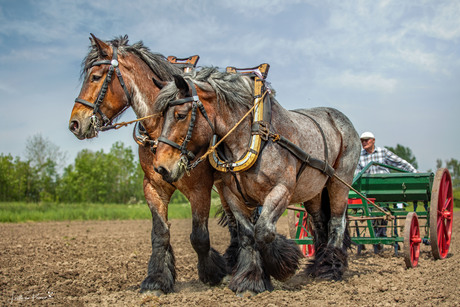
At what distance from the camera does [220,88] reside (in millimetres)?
4129

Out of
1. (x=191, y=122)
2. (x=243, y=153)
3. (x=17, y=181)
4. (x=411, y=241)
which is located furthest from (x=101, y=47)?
(x=17, y=181)

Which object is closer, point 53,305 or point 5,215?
point 53,305

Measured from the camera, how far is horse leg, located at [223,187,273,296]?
414 cm

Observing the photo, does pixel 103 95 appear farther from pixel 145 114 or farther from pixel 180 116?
pixel 180 116

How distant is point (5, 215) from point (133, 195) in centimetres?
2551

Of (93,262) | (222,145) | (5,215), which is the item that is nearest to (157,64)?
(222,145)

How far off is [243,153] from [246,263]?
45.5 inches

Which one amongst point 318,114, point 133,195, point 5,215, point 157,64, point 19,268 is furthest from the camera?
point 133,195

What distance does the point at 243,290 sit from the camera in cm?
410

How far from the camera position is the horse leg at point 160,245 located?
446 centimetres

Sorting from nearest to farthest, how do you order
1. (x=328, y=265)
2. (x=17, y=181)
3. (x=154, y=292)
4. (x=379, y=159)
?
(x=154, y=292), (x=328, y=265), (x=379, y=159), (x=17, y=181)

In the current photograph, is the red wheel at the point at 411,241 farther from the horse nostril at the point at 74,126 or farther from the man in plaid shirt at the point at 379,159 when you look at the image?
the horse nostril at the point at 74,126

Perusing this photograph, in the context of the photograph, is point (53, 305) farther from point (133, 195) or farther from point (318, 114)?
point (133, 195)
